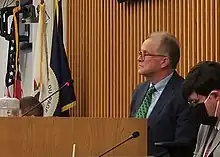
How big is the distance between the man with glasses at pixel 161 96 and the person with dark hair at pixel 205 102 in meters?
0.31

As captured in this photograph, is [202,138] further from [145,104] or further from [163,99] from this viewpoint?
[145,104]

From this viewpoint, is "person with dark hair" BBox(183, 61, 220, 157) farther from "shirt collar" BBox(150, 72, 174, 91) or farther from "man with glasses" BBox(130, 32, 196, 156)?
"shirt collar" BBox(150, 72, 174, 91)

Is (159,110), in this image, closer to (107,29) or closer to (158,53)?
(158,53)

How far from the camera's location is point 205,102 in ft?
8.82

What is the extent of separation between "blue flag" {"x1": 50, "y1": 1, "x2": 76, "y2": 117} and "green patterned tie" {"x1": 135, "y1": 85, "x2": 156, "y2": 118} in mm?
2686

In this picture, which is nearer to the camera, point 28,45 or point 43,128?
point 43,128

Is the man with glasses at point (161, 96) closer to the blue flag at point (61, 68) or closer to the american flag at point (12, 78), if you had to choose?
the blue flag at point (61, 68)

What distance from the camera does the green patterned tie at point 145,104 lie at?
3.43 m

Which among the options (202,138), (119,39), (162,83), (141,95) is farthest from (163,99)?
(119,39)

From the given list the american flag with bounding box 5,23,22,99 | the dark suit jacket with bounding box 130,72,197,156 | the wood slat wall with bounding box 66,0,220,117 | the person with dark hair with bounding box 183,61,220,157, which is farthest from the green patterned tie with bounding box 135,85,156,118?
the american flag with bounding box 5,23,22,99

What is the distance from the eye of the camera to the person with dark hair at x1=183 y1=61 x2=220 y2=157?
104 inches

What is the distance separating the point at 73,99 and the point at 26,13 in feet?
5.65

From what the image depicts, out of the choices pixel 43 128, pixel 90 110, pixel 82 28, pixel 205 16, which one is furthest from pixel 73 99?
pixel 43 128

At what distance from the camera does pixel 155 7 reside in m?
5.02
